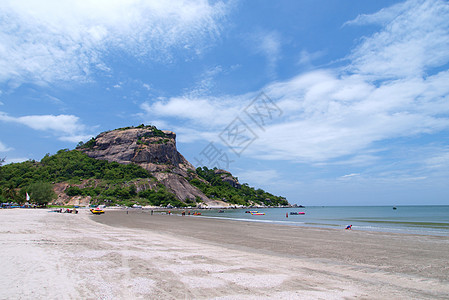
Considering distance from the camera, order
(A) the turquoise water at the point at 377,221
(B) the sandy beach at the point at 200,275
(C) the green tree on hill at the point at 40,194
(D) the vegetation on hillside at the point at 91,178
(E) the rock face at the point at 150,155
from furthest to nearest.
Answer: (E) the rock face at the point at 150,155
(D) the vegetation on hillside at the point at 91,178
(C) the green tree on hill at the point at 40,194
(A) the turquoise water at the point at 377,221
(B) the sandy beach at the point at 200,275

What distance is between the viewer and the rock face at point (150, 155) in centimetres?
16788

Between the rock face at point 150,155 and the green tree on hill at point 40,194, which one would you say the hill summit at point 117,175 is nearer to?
the rock face at point 150,155

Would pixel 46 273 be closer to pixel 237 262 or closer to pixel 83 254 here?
pixel 83 254

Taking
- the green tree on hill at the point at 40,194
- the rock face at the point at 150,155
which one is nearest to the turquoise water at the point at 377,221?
the green tree on hill at the point at 40,194

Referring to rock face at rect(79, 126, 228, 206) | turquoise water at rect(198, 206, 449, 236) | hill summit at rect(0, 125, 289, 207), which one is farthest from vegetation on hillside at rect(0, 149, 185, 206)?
turquoise water at rect(198, 206, 449, 236)

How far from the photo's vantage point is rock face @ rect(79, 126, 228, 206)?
168m

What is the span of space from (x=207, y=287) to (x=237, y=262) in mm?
4542

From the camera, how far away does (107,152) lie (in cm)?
19025

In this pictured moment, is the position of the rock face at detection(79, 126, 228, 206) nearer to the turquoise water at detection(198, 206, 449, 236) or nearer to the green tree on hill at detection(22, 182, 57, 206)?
the green tree on hill at detection(22, 182, 57, 206)

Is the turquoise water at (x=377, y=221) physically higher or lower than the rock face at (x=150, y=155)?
lower

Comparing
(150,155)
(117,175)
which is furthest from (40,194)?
(150,155)

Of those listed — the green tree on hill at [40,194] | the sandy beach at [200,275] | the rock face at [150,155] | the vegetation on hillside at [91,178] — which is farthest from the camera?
the rock face at [150,155]

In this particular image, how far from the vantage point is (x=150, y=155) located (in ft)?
602

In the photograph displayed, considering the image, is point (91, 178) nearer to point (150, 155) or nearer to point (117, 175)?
point (117, 175)
